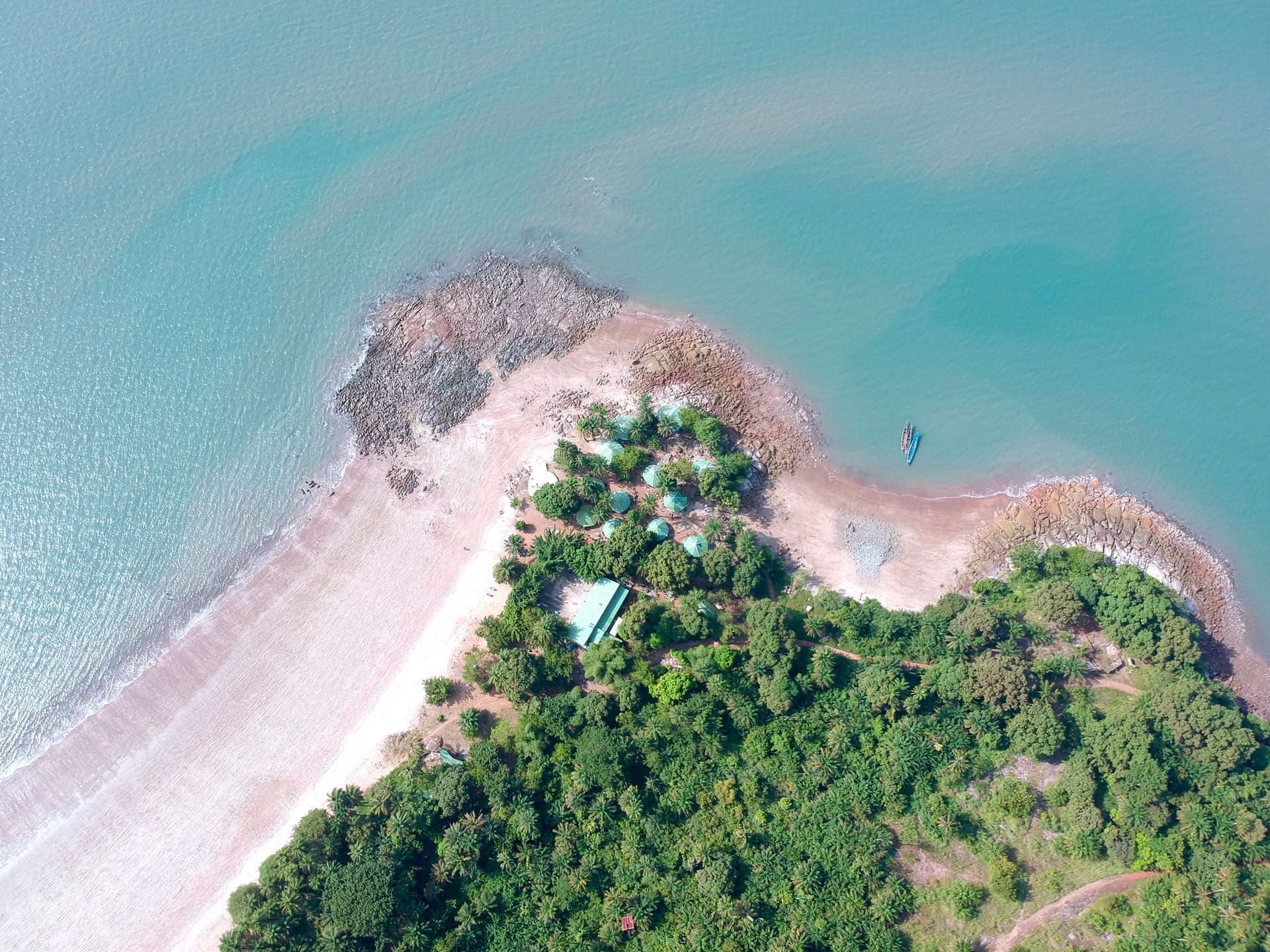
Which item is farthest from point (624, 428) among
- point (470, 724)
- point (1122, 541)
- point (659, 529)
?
point (1122, 541)

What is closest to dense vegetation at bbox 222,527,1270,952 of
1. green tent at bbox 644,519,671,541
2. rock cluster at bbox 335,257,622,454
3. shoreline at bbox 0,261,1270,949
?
green tent at bbox 644,519,671,541

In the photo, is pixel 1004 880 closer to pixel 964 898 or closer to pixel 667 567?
pixel 964 898

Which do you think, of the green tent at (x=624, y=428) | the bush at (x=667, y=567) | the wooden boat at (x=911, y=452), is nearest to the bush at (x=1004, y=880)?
the bush at (x=667, y=567)

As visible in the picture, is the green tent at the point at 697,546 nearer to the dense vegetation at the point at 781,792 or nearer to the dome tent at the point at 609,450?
the dense vegetation at the point at 781,792

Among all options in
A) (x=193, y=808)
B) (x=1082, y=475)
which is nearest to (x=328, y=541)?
(x=193, y=808)

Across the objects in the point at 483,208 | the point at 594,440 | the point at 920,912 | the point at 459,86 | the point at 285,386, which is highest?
the point at 459,86

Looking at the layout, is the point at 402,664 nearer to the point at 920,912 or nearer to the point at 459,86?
the point at 920,912

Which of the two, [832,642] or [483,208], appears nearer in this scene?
[832,642]
